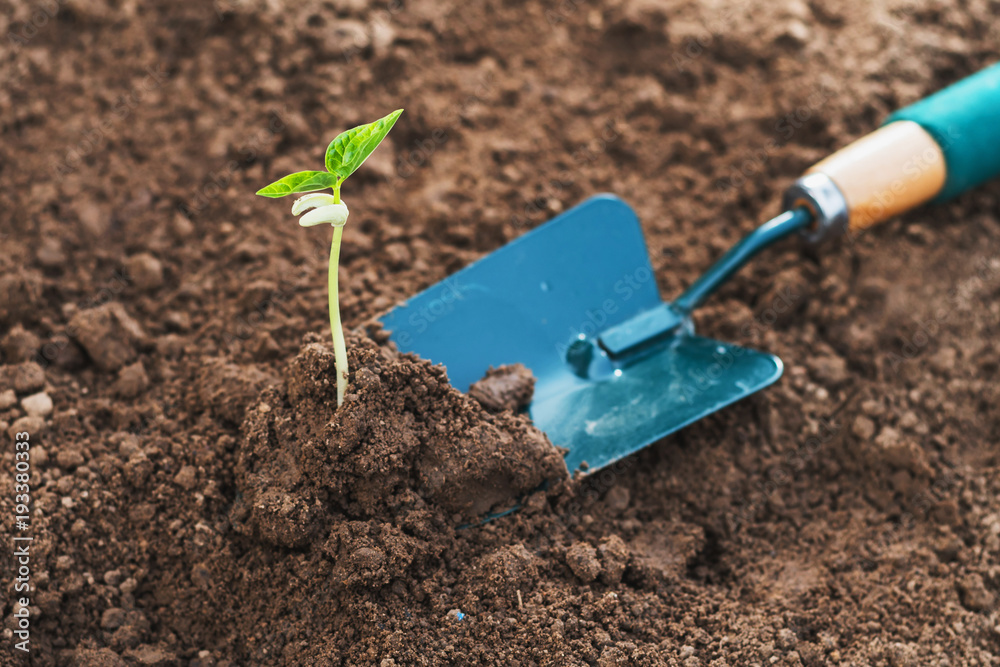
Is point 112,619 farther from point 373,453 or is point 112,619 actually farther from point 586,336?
point 586,336

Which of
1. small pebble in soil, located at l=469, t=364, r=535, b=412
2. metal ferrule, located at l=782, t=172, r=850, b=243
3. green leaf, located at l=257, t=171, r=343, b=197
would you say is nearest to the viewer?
green leaf, located at l=257, t=171, r=343, b=197

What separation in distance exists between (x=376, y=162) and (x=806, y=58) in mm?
1164

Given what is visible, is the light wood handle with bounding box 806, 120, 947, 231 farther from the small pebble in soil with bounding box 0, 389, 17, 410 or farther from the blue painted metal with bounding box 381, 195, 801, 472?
the small pebble in soil with bounding box 0, 389, 17, 410

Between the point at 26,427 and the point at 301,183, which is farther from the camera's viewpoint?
the point at 26,427

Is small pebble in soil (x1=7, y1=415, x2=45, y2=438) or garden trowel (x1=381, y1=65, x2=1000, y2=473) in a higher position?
garden trowel (x1=381, y1=65, x2=1000, y2=473)

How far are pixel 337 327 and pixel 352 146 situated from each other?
0.29 m

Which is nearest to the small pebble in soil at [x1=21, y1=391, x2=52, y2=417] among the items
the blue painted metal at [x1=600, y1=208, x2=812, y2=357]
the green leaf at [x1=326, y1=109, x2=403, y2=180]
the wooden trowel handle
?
the green leaf at [x1=326, y1=109, x2=403, y2=180]

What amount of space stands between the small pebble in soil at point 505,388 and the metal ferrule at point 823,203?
720mm

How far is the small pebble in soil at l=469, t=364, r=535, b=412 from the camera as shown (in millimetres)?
1472

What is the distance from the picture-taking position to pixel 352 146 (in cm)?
119

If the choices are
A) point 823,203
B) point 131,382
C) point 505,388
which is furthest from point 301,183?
point 823,203

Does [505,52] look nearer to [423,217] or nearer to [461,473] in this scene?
[423,217]

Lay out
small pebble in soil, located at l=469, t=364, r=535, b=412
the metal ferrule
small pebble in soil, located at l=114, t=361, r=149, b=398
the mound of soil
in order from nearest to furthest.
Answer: the mound of soil
small pebble in soil, located at l=469, t=364, r=535, b=412
small pebble in soil, located at l=114, t=361, r=149, b=398
the metal ferrule

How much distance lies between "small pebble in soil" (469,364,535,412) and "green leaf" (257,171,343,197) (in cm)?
47
